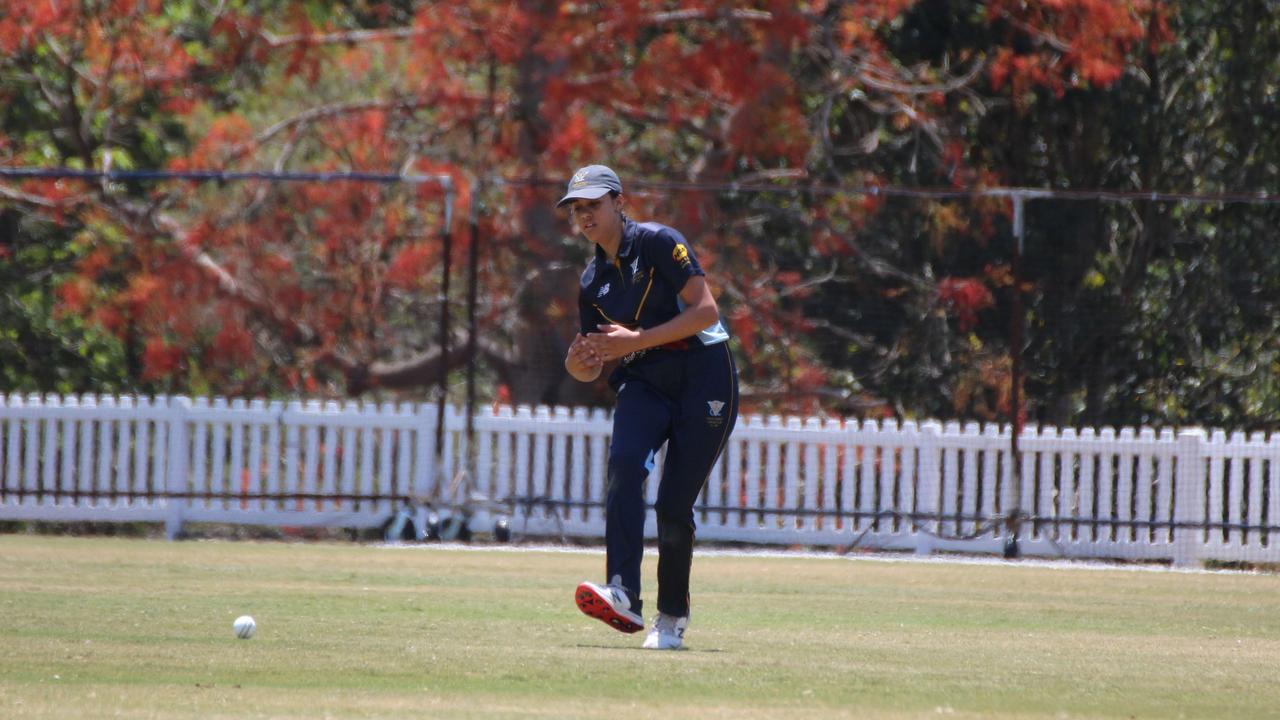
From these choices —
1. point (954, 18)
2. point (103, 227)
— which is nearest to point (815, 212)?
point (954, 18)

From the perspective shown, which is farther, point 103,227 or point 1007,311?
point 103,227

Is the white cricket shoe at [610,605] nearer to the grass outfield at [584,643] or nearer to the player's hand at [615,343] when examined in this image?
the grass outfield at [584,643]

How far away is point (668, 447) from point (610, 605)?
2.18ft

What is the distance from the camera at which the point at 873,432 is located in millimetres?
14047

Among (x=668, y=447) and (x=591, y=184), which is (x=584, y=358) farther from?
(x=591, y=184)

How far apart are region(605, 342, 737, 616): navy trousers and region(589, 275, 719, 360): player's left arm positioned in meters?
0.22

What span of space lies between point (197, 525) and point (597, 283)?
30.8 feet

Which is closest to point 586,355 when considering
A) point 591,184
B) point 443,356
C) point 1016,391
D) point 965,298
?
point 591,184

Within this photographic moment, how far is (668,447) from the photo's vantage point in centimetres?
A: 721

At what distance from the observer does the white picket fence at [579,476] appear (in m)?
13.9

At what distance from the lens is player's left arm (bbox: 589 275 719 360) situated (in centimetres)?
696

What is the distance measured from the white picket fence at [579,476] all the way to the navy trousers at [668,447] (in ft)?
22.5

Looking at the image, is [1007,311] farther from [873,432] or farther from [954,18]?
[954,18]

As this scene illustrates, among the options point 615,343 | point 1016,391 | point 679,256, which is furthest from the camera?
point 1016,391
